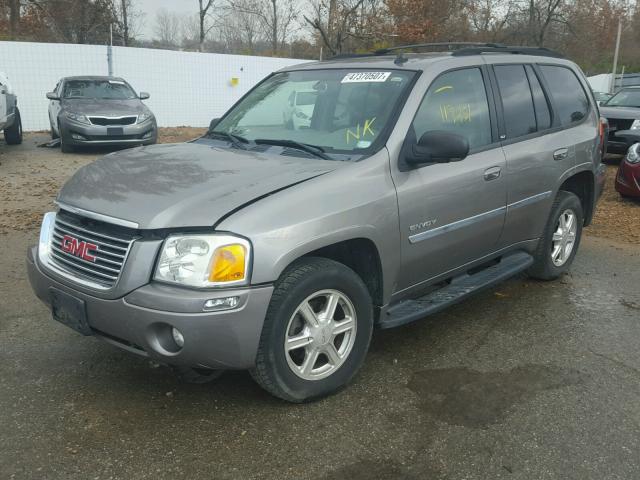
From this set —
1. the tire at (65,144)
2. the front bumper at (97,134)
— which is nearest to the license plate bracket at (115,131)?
the front bumper at (97,134)

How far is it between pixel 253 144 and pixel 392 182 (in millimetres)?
1007

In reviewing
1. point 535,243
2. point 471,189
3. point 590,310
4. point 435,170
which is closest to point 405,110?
point 435,170

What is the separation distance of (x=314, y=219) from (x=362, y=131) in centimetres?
88

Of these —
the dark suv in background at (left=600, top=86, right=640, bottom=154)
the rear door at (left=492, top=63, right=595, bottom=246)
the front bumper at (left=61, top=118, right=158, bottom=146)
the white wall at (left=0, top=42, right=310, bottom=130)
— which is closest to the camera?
the rear door at (left=492, top=63, right=595, bottom=246)

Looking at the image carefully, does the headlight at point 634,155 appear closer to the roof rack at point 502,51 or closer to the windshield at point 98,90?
the roof rack at point 502,51

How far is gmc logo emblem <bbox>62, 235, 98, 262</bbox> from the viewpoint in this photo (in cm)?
302

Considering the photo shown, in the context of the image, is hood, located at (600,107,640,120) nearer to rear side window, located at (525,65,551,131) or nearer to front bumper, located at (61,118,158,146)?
rear side window, located at (525,65,551,131)

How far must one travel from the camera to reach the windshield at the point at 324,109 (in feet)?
12.0

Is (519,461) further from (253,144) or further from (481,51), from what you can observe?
(481,51)

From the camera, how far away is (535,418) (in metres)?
3.12

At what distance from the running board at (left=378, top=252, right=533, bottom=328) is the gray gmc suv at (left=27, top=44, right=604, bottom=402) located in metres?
0.02

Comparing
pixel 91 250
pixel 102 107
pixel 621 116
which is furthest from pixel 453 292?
pixel 102 107

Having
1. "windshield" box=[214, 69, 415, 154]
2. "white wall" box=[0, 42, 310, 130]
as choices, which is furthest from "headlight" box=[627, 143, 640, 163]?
"white wall" box=[0, 42, 310, 130]

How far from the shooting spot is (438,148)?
3.40m
